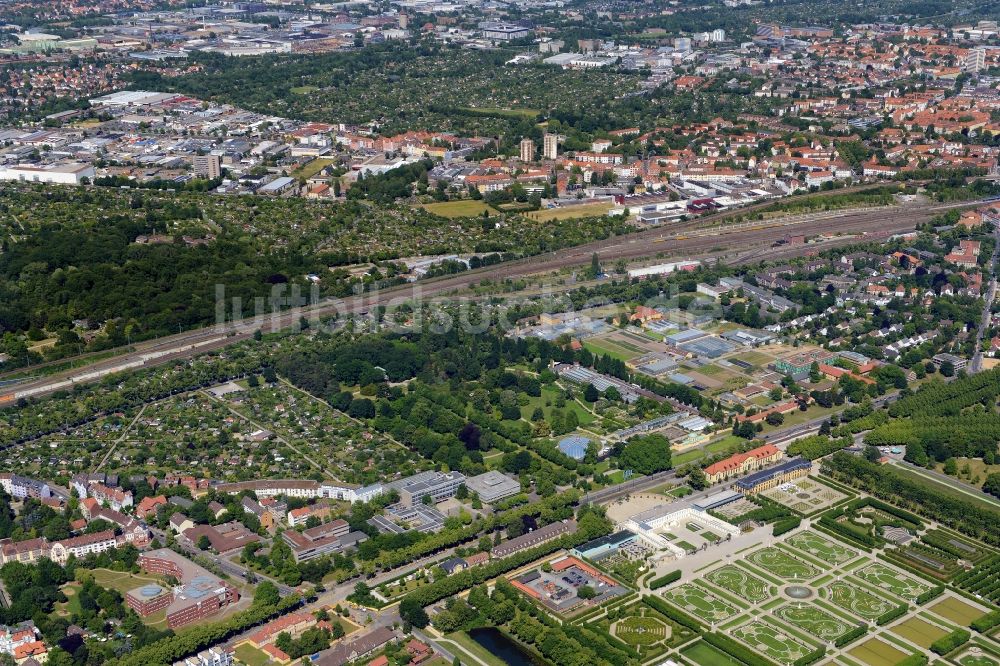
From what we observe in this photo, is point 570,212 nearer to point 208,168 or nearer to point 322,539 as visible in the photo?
point 208,168

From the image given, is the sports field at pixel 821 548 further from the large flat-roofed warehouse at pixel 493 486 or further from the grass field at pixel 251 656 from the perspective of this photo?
A: the grass field at pixel 251 656

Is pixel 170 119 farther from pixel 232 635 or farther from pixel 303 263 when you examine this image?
pixel 232 635

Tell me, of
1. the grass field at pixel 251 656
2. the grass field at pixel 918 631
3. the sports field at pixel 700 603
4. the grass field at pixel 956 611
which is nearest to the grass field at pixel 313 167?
the sports field at pixel 700 603

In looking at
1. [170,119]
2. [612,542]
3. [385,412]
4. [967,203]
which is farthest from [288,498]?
[170,119]

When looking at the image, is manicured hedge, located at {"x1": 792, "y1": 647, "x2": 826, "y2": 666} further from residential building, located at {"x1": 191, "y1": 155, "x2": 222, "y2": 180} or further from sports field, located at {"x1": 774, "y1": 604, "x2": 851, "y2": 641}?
residential building, located at {"x1": 191, "y1": 155, "x2": 222, "y2": 180}

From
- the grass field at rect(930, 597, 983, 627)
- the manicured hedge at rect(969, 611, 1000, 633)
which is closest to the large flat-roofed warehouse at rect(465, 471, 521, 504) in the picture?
the grass field at rect(930, 597, 983, 627)

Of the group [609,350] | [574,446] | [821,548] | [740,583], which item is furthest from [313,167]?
[740,583]
